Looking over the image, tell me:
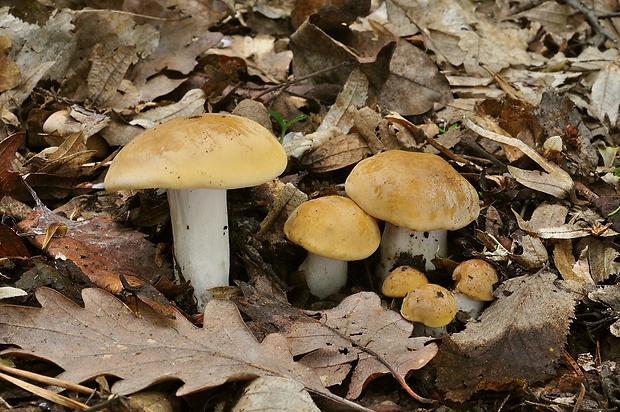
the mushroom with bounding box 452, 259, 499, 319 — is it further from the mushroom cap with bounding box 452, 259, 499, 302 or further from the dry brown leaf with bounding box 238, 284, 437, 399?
the dry brown leaf with bounding box 238, 284, 437, 399

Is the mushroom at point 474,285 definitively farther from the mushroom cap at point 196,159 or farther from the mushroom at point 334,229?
the mushroom cap at point 196,159

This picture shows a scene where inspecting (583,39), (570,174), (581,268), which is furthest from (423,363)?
(583,39)

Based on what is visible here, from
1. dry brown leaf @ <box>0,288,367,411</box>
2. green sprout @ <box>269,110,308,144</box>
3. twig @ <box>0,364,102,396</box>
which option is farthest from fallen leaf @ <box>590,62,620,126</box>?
twig @ <box>0,364,102,396</box>

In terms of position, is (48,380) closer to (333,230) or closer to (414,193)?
(333,230)

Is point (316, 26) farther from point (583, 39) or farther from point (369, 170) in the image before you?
point (583, 39)

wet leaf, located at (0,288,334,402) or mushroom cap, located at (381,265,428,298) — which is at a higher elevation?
wet leaf, located at (0,288,334,402)

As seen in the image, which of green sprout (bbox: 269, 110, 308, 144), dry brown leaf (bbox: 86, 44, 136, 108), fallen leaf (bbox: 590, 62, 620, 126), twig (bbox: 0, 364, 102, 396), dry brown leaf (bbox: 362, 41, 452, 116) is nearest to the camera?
twig (bbox: 0, 364, 102, 396)
